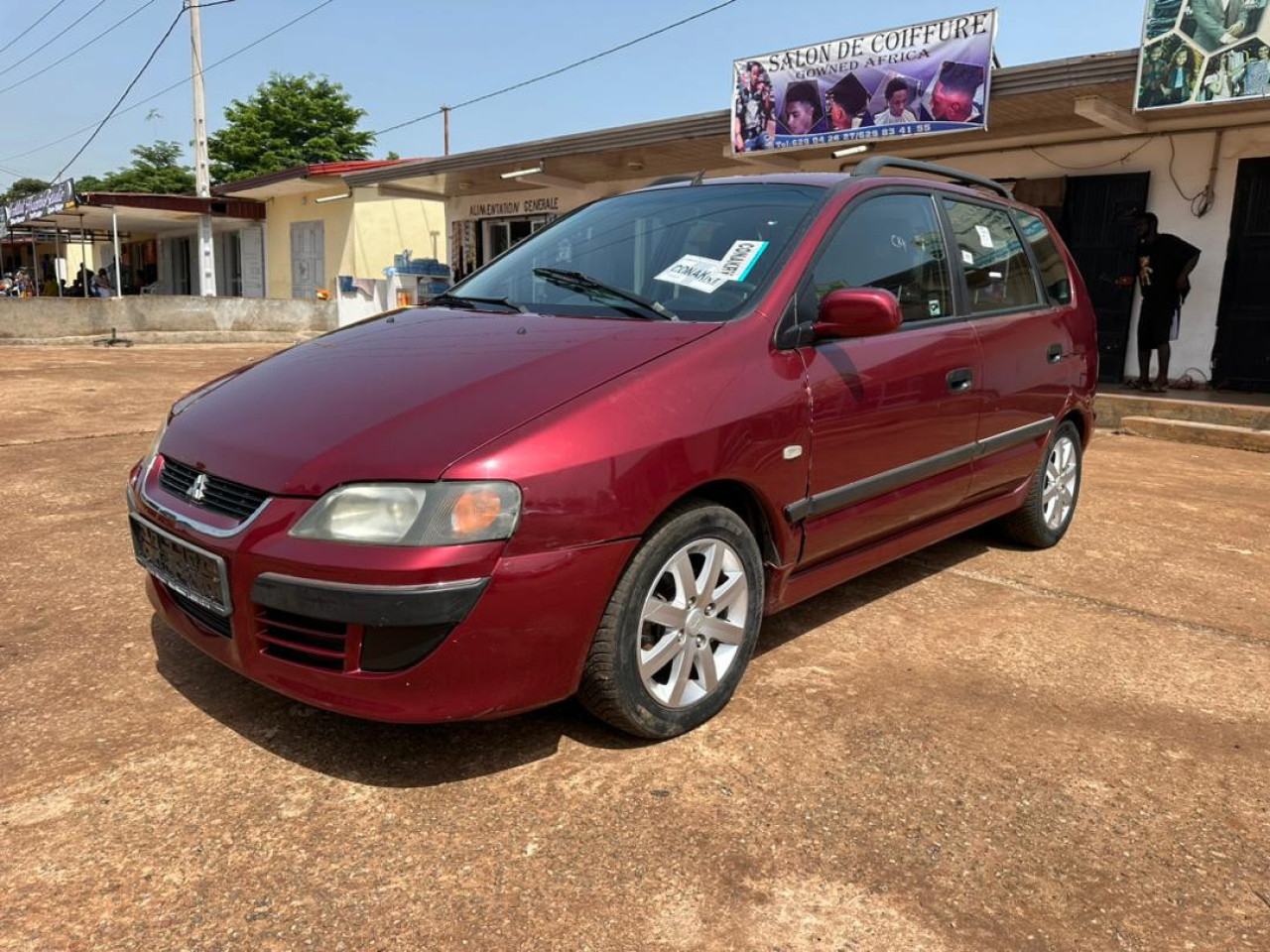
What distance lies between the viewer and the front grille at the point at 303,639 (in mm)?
2191

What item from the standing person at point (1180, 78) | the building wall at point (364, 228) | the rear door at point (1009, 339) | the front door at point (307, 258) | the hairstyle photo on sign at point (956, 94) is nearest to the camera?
the rear door at point (1009, 339)

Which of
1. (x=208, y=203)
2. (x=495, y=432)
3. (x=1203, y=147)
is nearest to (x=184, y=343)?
(x=208, y=203)

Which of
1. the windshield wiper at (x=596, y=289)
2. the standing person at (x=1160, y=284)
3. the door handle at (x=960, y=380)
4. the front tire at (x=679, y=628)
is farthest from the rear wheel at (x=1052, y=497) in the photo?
the standing person at (x=1160, y=284)

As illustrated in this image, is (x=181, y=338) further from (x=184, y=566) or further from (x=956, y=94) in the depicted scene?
(x=184, y=566)

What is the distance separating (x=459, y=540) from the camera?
82.9 inches

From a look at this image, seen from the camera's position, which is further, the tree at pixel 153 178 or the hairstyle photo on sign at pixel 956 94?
the tree at pixel 153 178

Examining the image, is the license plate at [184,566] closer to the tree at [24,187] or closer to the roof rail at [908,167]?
the roof rail at [908,167]

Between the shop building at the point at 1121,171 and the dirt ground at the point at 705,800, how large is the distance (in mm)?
6932

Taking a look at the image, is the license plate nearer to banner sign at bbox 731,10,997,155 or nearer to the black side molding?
the black side molding

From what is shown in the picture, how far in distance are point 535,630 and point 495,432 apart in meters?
0.48

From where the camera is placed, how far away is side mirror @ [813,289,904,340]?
279 centimetres

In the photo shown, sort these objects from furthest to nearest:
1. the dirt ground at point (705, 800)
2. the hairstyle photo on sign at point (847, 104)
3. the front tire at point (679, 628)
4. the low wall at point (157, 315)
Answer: the low wall at point (157, 315) < the hairstyle photo on sign at point (847, 104) < the front tire at point (679, 628) < the dirt ground at point (705, 800)

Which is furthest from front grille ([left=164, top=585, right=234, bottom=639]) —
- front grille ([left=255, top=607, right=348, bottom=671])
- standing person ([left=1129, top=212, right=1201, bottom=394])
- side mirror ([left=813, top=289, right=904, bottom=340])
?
standing person ([left=1129, top=212, right=1201, bottom=394])

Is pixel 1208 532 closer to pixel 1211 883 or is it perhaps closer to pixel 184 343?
pixel 1211 883
